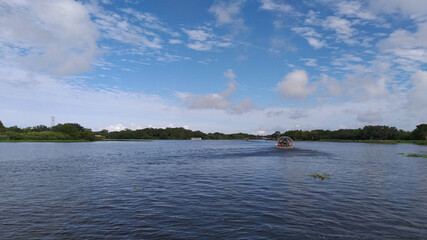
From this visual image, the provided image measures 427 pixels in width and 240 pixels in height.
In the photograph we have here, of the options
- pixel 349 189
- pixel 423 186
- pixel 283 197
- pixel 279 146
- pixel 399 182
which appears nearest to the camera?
pixel 283 197

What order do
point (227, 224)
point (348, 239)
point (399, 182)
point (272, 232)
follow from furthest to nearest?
point (399, 182), point (227, 224), point (272, 232), point (348, 239)

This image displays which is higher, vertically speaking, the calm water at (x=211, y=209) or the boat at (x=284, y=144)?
the boat at (x=284, y=144)

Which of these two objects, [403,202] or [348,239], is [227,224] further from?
[403,202]

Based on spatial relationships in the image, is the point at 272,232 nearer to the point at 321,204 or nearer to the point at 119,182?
the point at 321,204

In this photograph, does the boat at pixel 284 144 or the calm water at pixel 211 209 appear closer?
the calm water at pixel 211 209

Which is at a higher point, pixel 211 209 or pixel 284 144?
Answer: pixel 284 144

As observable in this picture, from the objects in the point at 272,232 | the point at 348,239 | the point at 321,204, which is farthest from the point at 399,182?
the point at 272,232

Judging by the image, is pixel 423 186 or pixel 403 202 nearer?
pixel 403 202

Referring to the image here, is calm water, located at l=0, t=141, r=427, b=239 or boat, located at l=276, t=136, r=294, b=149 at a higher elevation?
boat, located at l=276, t=136, r=294, b=149

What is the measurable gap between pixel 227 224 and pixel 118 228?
6689 mm

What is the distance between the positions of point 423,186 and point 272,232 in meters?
26.4

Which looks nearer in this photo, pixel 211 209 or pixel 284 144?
pixel 211 209

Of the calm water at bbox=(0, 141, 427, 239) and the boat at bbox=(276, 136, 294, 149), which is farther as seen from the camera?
the boat at bbox=(276, 136, 294, 149)

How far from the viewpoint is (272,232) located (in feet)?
48.3
